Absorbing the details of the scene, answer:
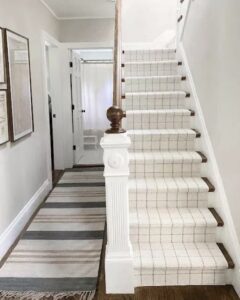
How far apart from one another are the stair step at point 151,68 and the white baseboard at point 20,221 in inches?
70.4

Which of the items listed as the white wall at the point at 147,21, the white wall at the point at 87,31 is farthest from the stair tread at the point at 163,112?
the white wall at the point at 87,31

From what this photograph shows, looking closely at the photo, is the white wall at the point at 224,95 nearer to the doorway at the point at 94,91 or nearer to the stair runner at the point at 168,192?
the stair runner at the point at 168,192

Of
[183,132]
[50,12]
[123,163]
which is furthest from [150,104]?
[50,12]

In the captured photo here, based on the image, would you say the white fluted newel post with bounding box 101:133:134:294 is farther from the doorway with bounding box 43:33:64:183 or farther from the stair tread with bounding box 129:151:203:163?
the doorway with bounding box 43:33:64:183

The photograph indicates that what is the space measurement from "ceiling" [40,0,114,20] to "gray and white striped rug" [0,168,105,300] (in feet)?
8.20

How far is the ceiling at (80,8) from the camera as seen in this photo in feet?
13.6

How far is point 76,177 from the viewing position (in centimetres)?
497

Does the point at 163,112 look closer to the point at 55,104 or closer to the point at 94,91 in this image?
the point at 55,104

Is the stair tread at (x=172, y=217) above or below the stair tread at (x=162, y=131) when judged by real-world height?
below

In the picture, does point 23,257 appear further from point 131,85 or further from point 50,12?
point 50,12

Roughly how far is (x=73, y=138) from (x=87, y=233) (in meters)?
2.78

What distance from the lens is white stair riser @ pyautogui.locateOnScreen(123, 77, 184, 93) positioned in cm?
356

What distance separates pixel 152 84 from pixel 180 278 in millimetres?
2165

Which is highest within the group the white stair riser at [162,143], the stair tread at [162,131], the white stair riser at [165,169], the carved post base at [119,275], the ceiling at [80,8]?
the ceiling at [80,8]
